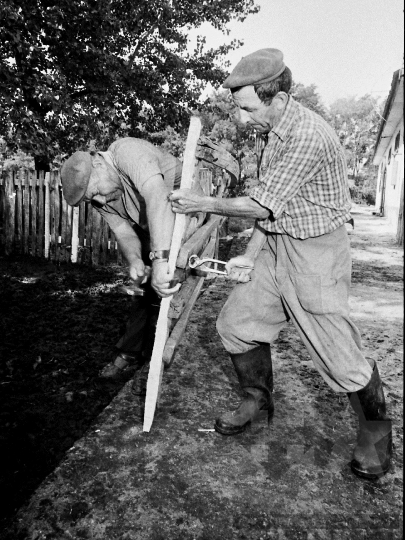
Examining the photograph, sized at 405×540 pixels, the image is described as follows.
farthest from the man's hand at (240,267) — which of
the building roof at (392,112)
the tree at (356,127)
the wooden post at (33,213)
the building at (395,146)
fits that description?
the tree at (356,127)

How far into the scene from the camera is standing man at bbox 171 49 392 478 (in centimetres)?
225

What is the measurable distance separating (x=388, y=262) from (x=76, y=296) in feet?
19.1

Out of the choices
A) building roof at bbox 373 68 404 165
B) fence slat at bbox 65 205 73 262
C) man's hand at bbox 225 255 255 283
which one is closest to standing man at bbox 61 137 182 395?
man's hand at bbox 225 255 255 283

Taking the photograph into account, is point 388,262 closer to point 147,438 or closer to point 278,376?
point 278,376

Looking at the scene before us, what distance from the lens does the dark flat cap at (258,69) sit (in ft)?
7.34

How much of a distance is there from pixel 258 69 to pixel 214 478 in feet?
6.41

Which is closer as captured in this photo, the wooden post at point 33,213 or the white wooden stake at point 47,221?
the white wooden stake at point 47,221

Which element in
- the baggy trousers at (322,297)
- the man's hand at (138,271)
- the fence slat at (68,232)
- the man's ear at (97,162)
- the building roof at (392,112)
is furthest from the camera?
the building roof at (392,112)

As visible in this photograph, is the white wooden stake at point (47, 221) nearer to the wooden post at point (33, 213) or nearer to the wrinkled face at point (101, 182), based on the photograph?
the wooden post at point (33, 213)

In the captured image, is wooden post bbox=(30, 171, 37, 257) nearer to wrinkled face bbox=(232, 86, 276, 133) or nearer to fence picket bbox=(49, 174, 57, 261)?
Result: fence picket bbox=(49, 174, 57, 261)

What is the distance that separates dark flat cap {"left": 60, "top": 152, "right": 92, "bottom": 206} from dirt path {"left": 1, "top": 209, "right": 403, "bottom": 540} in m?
1.34

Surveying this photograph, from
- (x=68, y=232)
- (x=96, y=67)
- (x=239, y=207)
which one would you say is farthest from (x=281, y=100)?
(x=96, y=67)

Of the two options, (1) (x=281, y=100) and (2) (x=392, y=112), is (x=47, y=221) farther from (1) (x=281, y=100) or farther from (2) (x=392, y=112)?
(2) (x=392, y=112)

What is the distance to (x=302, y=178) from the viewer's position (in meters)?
2.25
